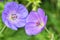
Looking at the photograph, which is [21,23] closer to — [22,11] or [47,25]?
[22,11]

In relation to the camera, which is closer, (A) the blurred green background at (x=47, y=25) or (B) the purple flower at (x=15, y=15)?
(B) the purple flower at (x=15, y=15)

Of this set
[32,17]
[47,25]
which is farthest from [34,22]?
[47,25]

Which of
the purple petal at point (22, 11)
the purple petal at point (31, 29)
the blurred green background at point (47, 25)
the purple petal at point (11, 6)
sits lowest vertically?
the blurred green background at point (47, 25)

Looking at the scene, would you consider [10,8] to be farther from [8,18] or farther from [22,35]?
[22,35]

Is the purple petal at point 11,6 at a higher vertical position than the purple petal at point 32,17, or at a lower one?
higher

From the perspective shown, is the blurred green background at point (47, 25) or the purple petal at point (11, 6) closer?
the purple petal at point (11, 6)

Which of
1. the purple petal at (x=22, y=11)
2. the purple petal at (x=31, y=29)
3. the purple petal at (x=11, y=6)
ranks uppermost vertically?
the purple petal at (x=11, y=6)
